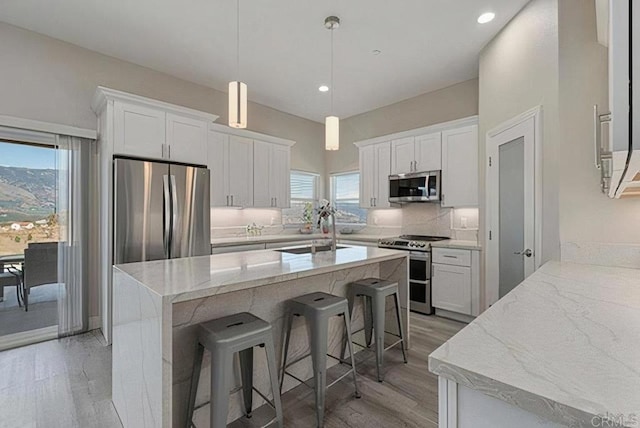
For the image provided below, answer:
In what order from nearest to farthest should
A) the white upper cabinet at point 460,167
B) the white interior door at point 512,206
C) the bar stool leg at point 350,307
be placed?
the white interior door at point 512,206, the bar stool leg at point 350,307, the white upper cabinet at point 460,167

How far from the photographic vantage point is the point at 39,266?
3.30 m

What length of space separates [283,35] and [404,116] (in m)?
2.58

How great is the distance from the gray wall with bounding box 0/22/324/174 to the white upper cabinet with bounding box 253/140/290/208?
112 centimetres

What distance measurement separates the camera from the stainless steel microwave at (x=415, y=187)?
4.29m

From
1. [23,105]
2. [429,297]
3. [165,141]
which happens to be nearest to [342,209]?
[429,297]

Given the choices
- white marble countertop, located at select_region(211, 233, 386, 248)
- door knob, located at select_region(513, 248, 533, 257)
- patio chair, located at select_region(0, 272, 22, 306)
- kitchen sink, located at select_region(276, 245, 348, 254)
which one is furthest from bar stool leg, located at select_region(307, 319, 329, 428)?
patio chair, located at select_region(0, 272, 22, 306)

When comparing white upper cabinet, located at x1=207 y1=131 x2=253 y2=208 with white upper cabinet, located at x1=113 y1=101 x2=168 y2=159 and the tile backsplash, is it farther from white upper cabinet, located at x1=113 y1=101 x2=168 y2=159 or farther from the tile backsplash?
white upper cabinet, located at x1=113 y1=101 x2=168 y2=159

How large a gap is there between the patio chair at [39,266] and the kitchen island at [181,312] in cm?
200

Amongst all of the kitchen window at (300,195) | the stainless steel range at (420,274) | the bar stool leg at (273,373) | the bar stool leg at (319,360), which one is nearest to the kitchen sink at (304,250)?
the bar stool leg at (319,360)

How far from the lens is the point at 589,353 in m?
0.80

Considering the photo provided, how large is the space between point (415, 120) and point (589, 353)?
4.57 m

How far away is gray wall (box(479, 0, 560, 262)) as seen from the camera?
7.68ft

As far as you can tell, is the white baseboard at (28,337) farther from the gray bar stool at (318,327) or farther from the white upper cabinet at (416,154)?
the white upper cabinet at (416,154)

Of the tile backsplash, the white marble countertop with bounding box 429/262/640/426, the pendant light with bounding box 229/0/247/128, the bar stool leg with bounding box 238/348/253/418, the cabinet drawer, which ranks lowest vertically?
the bar stool leg with bounding box 238/348/253/418
